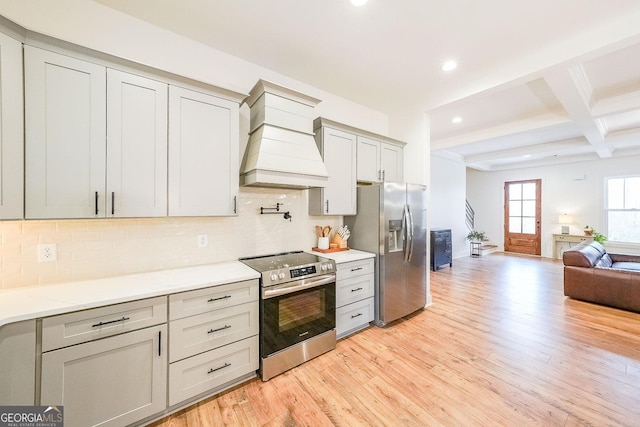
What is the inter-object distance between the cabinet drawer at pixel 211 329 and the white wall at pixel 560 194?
8.91 metres

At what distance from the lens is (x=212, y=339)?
191 cm

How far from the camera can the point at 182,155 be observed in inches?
81.5

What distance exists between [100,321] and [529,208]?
32.9 ft

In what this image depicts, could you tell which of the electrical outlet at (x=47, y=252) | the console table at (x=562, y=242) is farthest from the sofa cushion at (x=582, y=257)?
the electrical outlet at (x=47, y=252)

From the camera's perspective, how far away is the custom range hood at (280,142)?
2.37m

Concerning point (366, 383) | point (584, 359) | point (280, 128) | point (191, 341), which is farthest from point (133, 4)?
point (584, 359)

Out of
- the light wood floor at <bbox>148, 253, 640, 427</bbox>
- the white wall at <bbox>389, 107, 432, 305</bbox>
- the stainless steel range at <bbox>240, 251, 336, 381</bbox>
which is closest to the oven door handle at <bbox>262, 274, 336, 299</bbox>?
the stainless steel range at <bbox>240, 251, 336, 381</bbox>

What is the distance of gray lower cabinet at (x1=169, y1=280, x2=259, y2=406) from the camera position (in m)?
1.77

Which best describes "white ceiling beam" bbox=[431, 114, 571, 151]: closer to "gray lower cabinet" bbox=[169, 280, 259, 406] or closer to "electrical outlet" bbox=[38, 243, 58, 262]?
"gray lower cabinet" bbox=[169, 280, 259, 406]

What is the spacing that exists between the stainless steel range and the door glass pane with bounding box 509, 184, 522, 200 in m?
8.32

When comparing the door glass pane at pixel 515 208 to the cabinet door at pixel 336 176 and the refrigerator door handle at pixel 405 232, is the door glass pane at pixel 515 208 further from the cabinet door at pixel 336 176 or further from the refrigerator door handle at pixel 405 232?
the cabinet door at pixel 336 176

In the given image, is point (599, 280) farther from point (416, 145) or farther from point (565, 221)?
point (565, 221)

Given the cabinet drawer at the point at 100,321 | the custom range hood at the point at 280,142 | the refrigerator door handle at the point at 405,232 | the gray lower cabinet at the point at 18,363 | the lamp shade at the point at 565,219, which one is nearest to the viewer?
the gray lower cabinet at the point at 18,363

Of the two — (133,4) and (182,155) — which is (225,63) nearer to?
(133,4)
